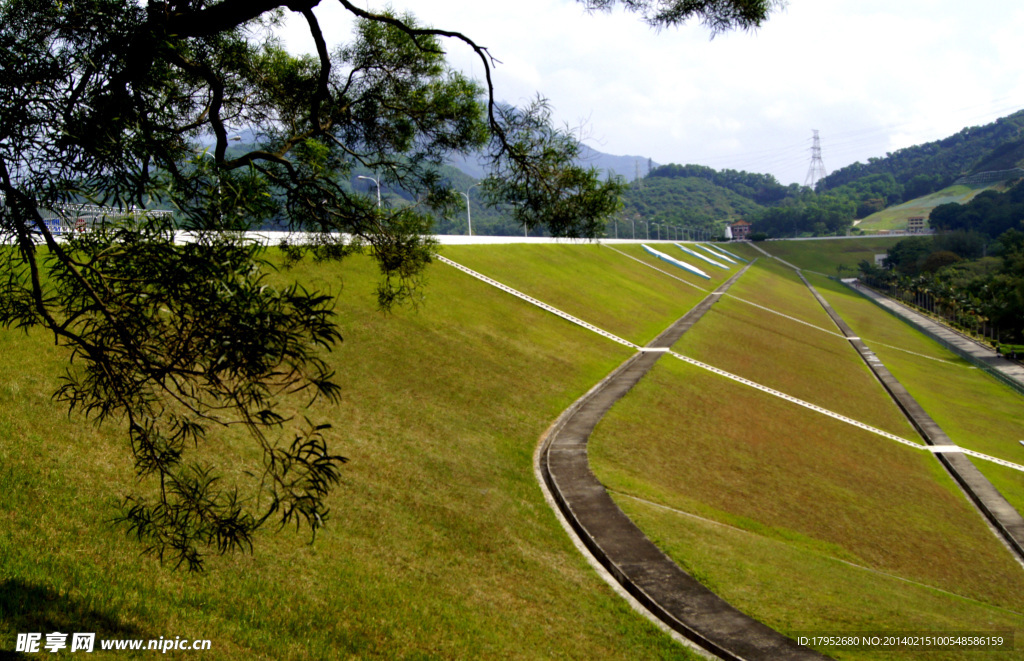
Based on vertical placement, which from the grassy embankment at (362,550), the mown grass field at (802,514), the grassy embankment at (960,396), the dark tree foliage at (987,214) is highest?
the dark tree foliage at (987,214)

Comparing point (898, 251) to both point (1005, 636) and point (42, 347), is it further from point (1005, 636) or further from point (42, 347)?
point (42, 347)

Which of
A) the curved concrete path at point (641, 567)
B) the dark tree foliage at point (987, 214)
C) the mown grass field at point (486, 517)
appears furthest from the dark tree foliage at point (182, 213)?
the dark tree foliage at point (987, 214)

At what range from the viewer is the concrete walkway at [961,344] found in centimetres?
5041

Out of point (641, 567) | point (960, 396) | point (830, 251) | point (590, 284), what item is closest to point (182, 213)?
point (641, 567)

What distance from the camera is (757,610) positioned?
13.1 meters

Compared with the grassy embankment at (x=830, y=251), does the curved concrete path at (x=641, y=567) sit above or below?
below

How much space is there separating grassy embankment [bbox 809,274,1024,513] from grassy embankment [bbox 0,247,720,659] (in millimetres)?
19114

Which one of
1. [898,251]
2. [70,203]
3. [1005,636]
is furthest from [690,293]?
[898,251]

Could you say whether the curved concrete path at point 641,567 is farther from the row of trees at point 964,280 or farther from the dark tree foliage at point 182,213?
the row of trees at point 964,280

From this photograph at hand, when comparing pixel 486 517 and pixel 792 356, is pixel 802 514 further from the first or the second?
pixel 792 356

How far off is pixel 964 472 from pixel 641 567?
1894 centimetres

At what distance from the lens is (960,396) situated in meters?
42.2

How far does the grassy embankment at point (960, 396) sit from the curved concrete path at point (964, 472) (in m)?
0.50

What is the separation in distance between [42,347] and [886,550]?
19813 mm
